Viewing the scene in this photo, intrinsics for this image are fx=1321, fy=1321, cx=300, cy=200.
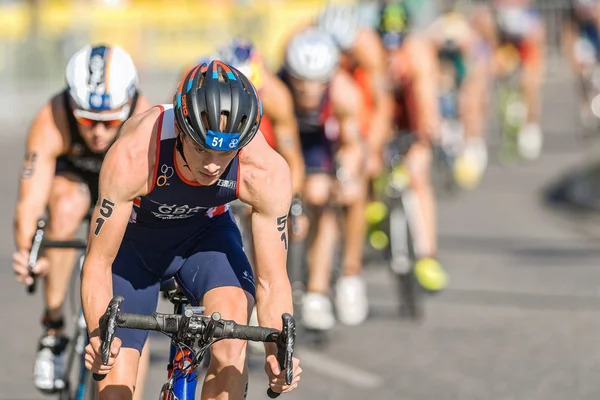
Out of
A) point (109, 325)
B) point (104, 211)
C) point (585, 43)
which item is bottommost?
point (109, 325)

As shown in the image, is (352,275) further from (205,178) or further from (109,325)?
(109,325)

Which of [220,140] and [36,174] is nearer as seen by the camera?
[220,140]

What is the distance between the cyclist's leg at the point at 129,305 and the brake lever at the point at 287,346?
809 millimetres

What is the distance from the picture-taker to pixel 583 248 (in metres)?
12.9

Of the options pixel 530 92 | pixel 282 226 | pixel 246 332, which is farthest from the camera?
pixel 530 92

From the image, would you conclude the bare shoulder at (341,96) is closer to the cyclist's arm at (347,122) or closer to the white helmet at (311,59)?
the cyclist's arm at (347,122)

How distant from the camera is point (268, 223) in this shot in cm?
525

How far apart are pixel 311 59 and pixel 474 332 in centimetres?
243

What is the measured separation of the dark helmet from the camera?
4.87m

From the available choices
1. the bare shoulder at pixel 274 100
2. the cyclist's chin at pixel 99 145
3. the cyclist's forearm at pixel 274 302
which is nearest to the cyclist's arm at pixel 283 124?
the bare shoulder at pixel 274 100

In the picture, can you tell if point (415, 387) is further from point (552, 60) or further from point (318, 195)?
point (552, 60)

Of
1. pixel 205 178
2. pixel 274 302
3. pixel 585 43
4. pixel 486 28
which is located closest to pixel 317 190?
pixel 274 302

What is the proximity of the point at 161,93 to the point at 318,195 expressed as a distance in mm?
17258

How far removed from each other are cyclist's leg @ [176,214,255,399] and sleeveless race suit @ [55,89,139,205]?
1.21 meters
